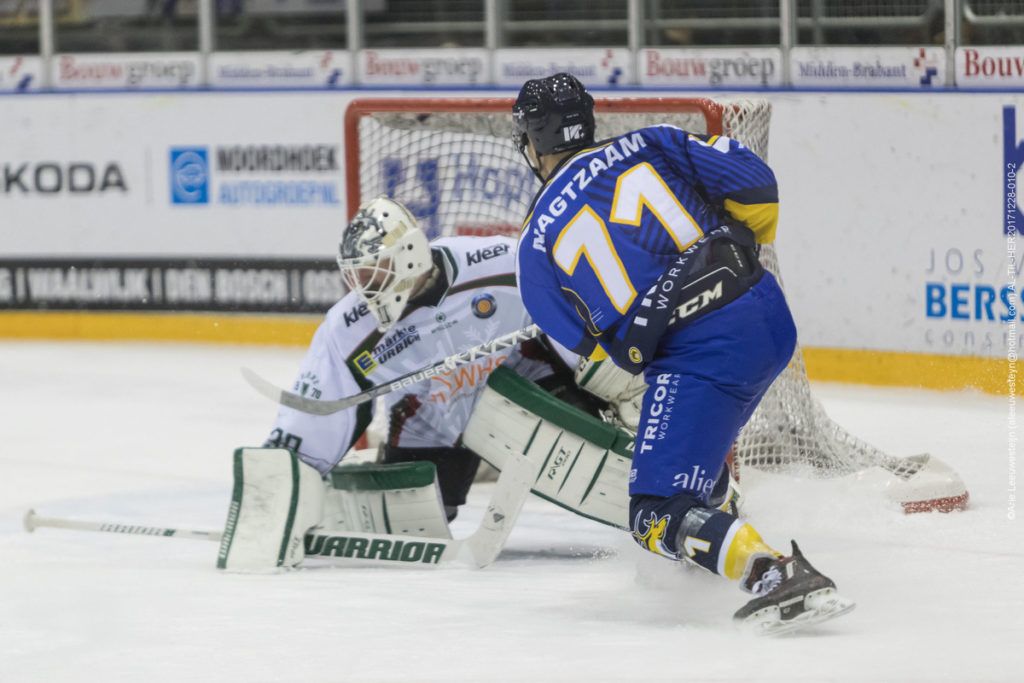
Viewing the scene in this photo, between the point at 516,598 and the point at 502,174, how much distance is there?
1.79 m

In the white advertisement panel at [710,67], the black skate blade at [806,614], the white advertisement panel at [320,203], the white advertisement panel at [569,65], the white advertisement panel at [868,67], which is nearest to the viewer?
the black skate blade at [806,614]

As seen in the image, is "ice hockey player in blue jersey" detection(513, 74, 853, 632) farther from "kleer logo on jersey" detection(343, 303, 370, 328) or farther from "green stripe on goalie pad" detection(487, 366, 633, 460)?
"kleer logo on jersey" detection(343, 303, 370, 328)

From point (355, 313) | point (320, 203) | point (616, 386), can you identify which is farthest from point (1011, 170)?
point (320, 203)

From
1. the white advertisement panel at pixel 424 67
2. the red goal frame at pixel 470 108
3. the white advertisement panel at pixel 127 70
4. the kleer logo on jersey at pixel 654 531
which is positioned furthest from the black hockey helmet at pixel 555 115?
the white advertisement panel at pixel 127 70

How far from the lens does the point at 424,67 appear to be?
681 centimetres

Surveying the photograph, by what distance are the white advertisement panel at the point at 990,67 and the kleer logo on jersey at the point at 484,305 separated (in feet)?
8.04

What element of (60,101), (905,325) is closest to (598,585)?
(905,325)

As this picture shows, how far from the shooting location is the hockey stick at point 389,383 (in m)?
3.56

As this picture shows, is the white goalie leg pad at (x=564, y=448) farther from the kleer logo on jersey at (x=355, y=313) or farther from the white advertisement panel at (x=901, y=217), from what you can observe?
the white advertisement panel at (x=901, y=217)

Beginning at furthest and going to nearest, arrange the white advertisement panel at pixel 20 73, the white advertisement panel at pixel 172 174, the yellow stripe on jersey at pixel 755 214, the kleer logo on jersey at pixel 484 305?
the white advertisement panel at pixel 20 73
the white advertisement panel at pixel 172 174
the kleer logo on jersey at pixel 484 305
the yellow stripe on jersey at pixel 755 214

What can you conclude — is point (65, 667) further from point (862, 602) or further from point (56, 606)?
point (862, 602)

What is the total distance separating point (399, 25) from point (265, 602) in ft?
13.3

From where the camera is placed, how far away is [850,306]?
5805 mm

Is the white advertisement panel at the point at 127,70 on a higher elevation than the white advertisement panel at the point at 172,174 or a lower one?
higher
